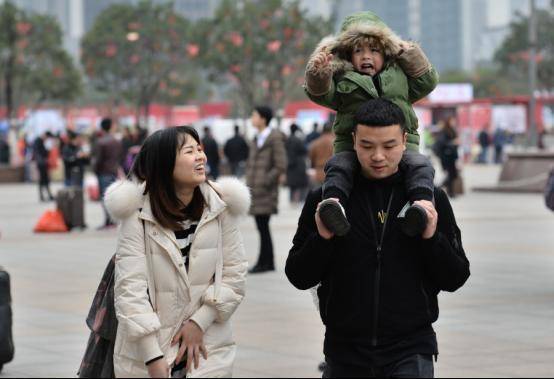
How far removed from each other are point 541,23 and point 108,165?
222 feet

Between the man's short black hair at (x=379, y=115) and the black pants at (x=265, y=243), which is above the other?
the man's short black hair at (x=379, y=115)

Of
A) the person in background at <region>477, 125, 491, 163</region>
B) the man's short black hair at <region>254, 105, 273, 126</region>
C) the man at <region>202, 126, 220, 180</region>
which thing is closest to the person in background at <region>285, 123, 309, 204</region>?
the man at <region>202, 126, 220, 180</region>

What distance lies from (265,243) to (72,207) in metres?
8.32

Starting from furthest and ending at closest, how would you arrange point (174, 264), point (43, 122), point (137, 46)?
point (137, 46), point (43, 122), point (174, 264)

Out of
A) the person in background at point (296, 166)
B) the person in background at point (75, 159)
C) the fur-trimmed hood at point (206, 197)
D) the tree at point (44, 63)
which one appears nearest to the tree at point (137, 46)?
the tree at point (44, 63)

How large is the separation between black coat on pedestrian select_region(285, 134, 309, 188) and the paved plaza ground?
245 inches

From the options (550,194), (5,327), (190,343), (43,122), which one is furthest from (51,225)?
(43,122)

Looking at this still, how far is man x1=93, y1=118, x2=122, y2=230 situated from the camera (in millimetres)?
21562

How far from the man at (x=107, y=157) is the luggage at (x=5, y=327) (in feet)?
41.1

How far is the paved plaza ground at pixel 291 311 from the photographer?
899cm

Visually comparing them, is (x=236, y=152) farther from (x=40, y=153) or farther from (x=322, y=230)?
(x=322, y=230)

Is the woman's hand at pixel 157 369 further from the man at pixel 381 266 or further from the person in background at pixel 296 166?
the person in background at pixel 296 166

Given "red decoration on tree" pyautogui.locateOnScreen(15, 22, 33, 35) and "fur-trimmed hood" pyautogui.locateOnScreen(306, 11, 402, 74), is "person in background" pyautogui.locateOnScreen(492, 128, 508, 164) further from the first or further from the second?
"fur-trimmed hood" pyautogui.locateOnScreen(306, 11, 402, 74)

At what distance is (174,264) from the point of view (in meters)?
5.06
